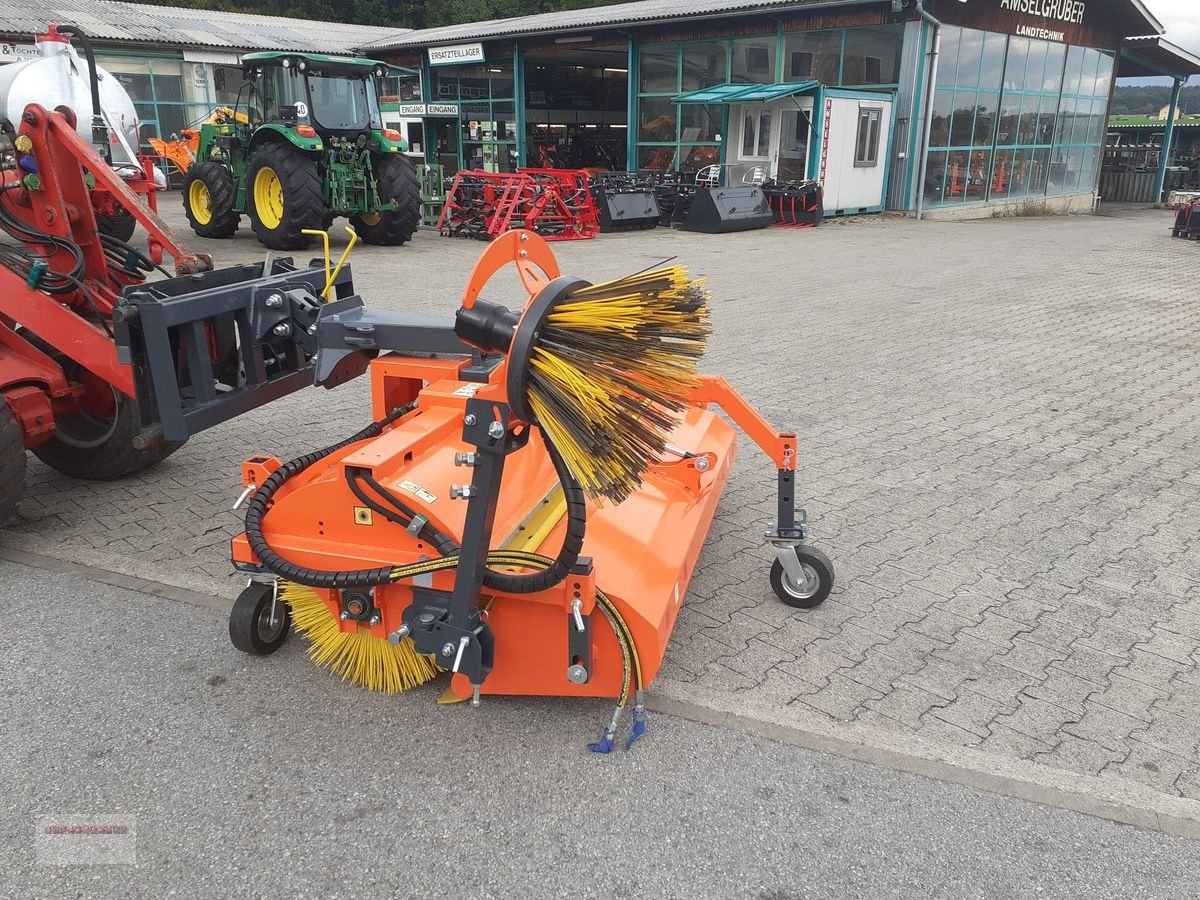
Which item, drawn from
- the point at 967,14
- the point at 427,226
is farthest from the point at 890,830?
the point at 967,14

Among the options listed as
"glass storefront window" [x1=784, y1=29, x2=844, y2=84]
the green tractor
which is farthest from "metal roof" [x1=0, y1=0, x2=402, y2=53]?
"glass storefront window" [x1=784, y1=29, x2=844, y2=84]

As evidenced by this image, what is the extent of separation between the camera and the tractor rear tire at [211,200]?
13352 mm

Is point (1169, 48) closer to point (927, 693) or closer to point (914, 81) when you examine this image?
point (914, 81)

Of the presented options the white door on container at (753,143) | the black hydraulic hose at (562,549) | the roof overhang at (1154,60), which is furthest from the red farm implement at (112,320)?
the roof overhang at (1154,60)

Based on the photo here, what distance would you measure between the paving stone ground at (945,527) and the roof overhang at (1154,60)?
66.1ft

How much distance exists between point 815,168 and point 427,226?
7663mm

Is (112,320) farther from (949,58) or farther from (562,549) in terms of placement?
(949,58)

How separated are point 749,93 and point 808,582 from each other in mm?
16278

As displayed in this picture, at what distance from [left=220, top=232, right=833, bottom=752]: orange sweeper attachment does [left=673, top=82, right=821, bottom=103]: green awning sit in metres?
15.7

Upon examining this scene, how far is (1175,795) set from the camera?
2535 millimetres

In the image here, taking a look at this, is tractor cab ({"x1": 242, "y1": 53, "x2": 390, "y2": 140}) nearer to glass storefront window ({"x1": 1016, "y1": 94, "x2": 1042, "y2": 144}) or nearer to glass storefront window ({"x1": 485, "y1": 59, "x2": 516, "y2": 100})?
glass storefront window ({"x1": 485, "y1": 59, "x2": 516, "y2": 100})

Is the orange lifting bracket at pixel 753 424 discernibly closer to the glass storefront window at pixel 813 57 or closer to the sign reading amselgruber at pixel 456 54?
the glass storefront window at pixel 813 57

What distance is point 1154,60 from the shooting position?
25.8 metres

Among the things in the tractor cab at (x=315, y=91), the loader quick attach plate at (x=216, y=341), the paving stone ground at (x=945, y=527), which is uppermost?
the tractor cab at (x=315, y=91)
